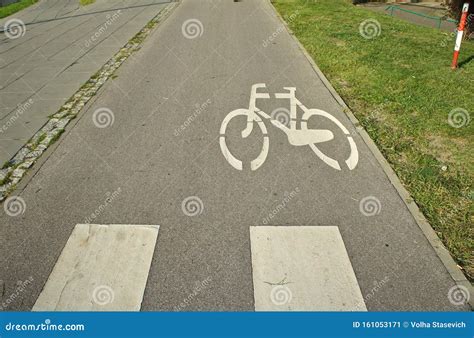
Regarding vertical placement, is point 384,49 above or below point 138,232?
below

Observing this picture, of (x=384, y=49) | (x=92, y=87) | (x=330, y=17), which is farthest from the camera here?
(x=330, y=17)

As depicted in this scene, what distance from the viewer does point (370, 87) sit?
25.3ft

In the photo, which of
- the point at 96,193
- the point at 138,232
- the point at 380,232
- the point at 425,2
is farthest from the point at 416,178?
the point at 425,2

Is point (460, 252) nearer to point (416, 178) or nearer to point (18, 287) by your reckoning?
point (416, 178)

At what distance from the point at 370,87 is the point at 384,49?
3.13 metres

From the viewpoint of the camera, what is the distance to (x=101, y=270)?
3764 millimetres
